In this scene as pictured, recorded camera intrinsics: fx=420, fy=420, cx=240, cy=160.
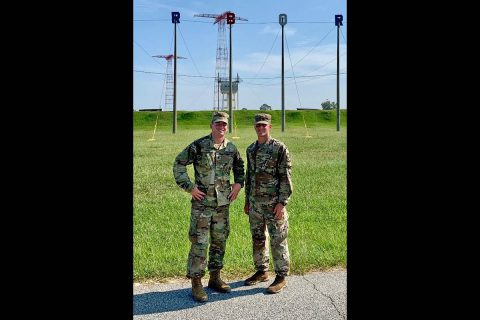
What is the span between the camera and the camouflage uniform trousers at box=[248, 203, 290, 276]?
204 inches

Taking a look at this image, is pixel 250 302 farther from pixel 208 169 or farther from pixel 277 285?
pixel 208 169

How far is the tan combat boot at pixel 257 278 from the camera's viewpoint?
534 cm

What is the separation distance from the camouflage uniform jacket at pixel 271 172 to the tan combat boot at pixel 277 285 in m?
0.93

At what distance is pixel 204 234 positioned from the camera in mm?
5027

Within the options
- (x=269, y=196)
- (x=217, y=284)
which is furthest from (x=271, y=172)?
(x=217, y=284)

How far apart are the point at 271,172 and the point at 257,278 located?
1379mm

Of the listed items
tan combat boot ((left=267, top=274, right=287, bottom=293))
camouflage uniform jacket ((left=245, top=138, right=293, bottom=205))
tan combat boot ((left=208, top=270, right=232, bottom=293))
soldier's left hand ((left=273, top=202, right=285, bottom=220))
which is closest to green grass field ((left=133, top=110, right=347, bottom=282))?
tan combat boot ((left=208, top=270, right=232, bottom=293))

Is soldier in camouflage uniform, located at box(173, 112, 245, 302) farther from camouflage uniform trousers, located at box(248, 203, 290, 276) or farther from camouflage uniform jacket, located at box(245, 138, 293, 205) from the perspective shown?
camouflage uniform trousers, located at box(248, 203, 290, 276)

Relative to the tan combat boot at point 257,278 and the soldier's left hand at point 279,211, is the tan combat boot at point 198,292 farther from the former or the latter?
the soldier's left hand at point 279,211

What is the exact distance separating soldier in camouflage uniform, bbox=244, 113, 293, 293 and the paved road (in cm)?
28
